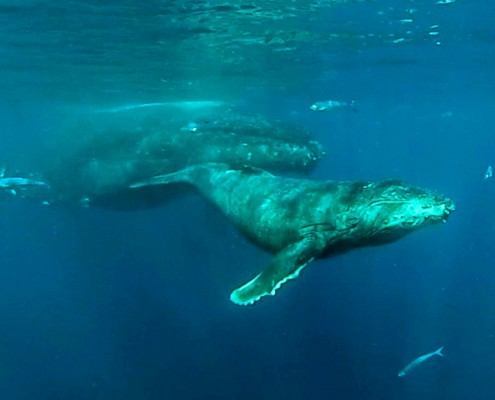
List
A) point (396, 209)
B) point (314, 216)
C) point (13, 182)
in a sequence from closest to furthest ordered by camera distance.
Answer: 1. point (396, 209)
2. point (314, 216)
3. point (13, 182)

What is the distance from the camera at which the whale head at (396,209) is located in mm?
6301

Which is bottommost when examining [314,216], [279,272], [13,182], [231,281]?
[231,281]

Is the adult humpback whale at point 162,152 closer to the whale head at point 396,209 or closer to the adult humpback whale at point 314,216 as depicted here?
the adult humpback whale at point 314,216

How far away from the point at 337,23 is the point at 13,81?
1890 centimetres

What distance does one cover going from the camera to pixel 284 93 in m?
38.0

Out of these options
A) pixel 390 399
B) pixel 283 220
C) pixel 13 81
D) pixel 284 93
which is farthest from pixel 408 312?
pixel 13 81

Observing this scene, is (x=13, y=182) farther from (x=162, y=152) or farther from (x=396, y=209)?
(x=396, y=209)

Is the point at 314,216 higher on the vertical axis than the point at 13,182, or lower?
higher

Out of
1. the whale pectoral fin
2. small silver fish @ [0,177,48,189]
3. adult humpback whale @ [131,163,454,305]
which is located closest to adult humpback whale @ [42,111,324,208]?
small silver fish @ [0,177,48,189]

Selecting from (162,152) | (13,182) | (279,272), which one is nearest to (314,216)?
(279,272)

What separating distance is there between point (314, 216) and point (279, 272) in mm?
1214

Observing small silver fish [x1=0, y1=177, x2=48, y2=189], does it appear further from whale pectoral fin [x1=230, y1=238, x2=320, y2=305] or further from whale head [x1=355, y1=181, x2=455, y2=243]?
whale head [x1=355, y1=181, x2=455, y2=243]

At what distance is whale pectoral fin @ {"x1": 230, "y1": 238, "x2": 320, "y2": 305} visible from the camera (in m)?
6.46

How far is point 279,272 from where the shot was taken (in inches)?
260
